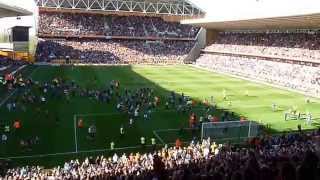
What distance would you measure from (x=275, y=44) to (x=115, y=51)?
30.5 metres

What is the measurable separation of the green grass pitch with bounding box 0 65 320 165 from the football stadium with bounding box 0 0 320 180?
0.12 metres

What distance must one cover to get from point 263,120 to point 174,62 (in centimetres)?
4839

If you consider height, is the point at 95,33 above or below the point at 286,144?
above

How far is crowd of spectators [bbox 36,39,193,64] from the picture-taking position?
252 ft

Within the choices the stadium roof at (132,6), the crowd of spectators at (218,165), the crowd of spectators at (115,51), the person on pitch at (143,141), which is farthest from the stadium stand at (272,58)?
the crowd of spectators at (218,165)

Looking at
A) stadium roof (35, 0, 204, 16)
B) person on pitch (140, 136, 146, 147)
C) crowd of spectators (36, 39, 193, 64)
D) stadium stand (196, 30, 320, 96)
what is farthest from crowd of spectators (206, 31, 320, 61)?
person on pitch (140, 136, 146, 147)

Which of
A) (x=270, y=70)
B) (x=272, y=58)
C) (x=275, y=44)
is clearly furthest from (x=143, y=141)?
(x=275, y=44)

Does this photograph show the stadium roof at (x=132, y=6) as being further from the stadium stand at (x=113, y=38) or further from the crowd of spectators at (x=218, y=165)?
the crowd of spectators at (x=218, y=165)

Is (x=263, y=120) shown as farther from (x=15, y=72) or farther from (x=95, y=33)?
(x=95, y=33)

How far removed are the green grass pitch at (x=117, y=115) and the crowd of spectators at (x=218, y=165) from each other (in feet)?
21.0

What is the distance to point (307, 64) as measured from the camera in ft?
181

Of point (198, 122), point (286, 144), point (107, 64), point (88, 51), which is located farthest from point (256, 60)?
point (286, 144)

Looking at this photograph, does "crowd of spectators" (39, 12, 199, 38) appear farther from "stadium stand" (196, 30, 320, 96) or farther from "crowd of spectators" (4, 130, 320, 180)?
"crowd of spectators" (4, 130, 320, 180)

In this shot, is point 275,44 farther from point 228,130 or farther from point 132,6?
point 228,130
